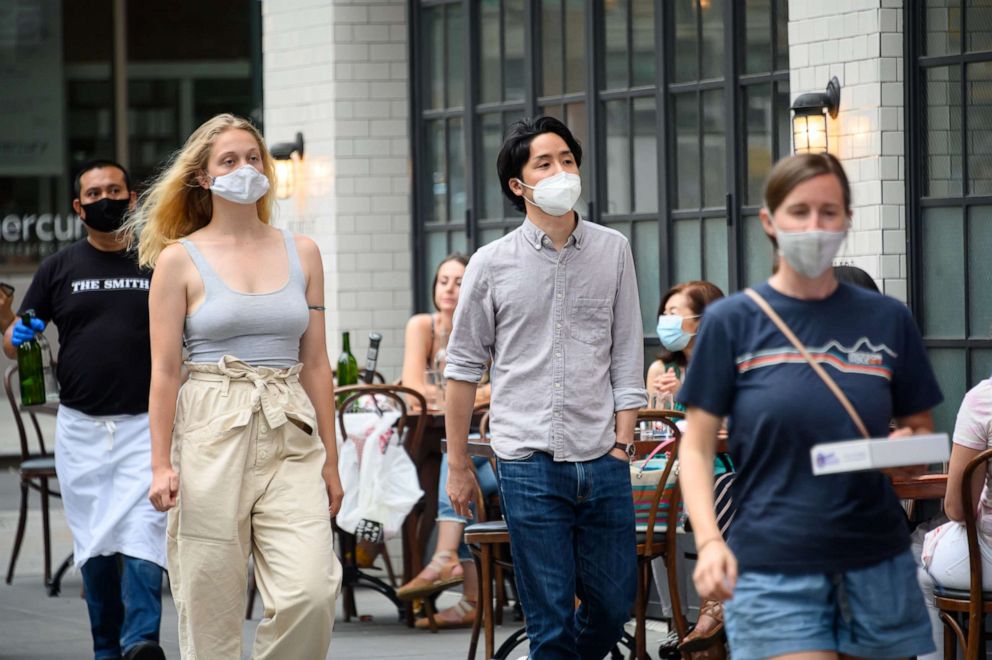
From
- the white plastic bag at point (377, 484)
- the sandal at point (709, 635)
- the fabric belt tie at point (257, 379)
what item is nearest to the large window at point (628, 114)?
the white plastic bag at point (377, 484)

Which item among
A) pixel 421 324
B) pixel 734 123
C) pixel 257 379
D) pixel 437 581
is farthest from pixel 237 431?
pixel 734 123

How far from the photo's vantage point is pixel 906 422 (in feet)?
12.4

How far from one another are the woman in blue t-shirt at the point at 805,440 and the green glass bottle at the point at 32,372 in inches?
193

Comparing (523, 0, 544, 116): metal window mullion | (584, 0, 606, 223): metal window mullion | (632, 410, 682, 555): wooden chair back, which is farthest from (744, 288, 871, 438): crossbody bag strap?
(523, 0, 544, 116): metal window mullion

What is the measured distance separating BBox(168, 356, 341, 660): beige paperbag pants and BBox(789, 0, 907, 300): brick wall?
319 centimetres

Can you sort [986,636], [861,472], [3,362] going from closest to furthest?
[861,472] < [986,636] < [3,362]

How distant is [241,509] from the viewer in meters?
5.09

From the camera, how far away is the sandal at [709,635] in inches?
244

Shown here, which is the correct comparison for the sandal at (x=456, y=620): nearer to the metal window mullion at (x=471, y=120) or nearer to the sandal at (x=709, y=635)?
the sandal at (x=709, y=635)

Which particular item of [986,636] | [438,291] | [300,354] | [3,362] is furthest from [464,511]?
[3,362]

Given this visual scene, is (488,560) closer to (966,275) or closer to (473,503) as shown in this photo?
(473,503)

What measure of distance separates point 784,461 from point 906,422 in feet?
1.03

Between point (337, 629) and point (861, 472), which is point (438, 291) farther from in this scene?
point (861, 472)

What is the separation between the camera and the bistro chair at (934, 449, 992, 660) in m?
5.29
